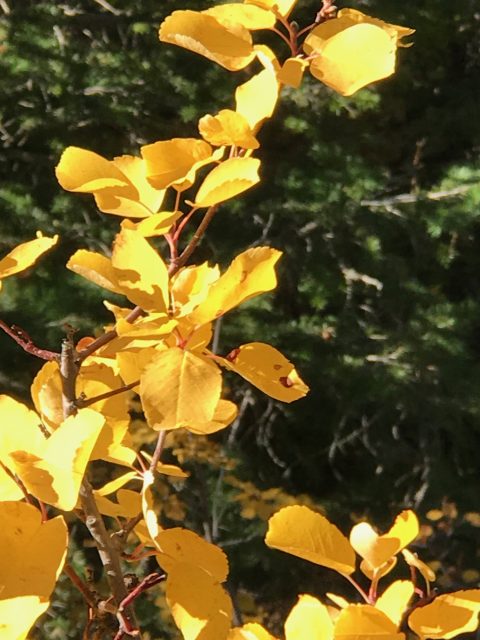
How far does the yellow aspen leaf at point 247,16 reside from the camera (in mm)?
396

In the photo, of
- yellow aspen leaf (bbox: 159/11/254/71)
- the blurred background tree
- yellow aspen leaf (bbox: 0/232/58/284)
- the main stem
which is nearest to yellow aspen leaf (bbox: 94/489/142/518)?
the main stem

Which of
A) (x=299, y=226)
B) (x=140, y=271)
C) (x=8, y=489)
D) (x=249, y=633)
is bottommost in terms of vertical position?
(x=299, y=226)

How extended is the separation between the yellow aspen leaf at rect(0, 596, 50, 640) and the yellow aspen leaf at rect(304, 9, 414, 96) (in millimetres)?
270

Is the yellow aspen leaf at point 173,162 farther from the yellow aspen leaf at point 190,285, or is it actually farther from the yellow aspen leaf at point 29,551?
the yellow aspen leaf at point 29,551

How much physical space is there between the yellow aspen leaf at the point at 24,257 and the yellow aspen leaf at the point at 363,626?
9.8 inches

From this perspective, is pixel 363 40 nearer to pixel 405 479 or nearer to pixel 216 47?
pixel 216 47

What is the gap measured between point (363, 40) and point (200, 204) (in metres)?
0.11

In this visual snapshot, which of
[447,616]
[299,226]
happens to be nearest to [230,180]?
[447,616]

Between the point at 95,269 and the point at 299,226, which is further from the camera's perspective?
the point at 299,226

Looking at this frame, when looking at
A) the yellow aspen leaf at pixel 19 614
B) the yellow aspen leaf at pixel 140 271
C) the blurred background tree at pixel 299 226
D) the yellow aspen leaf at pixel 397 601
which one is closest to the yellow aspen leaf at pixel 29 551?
the yellow aspen leaf at pixel 19 614

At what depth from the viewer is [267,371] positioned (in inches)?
16.1

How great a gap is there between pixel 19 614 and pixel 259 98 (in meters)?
0.27

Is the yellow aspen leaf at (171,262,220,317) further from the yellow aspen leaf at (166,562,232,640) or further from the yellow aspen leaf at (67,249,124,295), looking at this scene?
the yellow aspen leaf at (166,562,232,640)

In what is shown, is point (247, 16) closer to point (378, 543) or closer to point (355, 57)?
point (355, 57)
